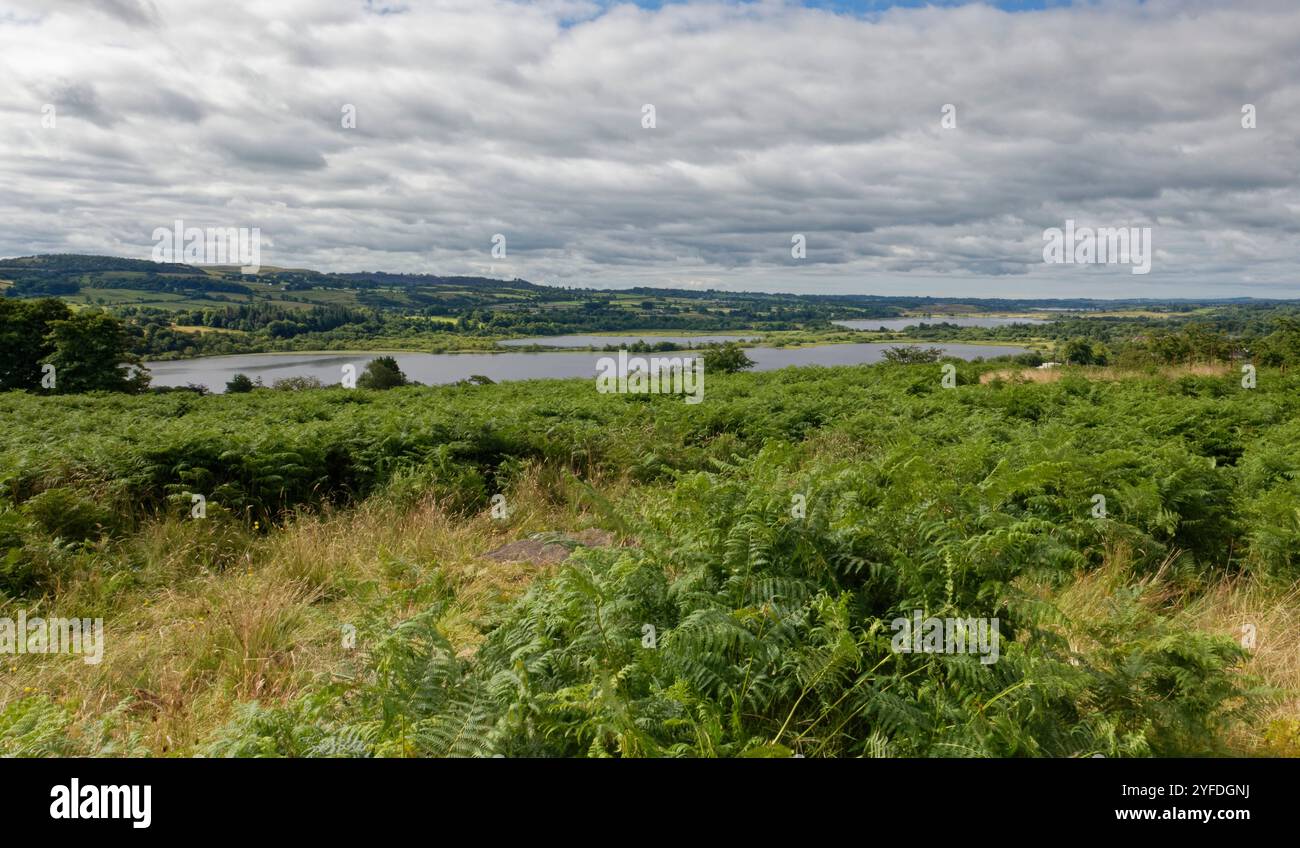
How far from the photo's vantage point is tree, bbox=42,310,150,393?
45.8 m

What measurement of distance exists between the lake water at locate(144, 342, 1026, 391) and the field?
4151 cm

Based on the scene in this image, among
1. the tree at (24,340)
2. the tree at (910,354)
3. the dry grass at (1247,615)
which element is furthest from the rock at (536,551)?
the tree at (24,340)

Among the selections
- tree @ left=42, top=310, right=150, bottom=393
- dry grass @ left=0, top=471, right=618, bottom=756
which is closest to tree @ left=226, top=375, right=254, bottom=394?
tree @ left=42, top=310, right=150, bottom=393

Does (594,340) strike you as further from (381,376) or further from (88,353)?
(88,353)

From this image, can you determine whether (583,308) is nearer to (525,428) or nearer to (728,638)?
(525,428)

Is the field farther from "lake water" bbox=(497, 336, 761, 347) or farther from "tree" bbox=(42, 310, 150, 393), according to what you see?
"lake water" bbox=(497, 336, 761, 347)

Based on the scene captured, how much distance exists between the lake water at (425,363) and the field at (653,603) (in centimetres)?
4151

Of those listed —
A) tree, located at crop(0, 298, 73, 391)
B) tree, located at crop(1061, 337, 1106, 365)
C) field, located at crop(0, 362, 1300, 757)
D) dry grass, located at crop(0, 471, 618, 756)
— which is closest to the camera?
field, located at crop(0, 362, 1300, 757)

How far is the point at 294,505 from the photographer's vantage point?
Result: 315 inches

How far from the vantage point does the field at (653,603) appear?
118 inches

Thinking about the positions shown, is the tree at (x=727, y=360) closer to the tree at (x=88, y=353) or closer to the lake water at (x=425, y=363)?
the lake water at (x=425, y=363)

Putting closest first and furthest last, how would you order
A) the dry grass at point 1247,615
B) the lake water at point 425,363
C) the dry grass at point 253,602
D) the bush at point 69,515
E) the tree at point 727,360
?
1. the dry grass at point 1247,615
2. the dry grass at point 253,602
3. the bush at point 69,515
4. the tree at point 727,360
5. the lake water at point 425,363

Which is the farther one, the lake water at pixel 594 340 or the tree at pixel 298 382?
the lake water at pixel 594 340

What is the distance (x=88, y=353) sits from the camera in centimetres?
4653
